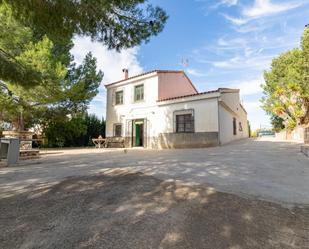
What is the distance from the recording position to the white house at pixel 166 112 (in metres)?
12.9

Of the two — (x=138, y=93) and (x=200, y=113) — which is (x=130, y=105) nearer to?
(x=138, y=93)

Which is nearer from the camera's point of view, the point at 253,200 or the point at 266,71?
the point at 253,200

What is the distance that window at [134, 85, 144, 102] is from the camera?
55.2 feet

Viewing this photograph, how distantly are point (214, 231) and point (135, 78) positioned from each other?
15857mm

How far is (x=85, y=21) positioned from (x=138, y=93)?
12383 mm

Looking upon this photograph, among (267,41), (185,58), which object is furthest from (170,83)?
(267,41)

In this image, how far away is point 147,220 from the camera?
2.42 metres

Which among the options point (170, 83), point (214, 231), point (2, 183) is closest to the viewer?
point (214, 231)

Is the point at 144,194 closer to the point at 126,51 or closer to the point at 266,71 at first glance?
the point at 126,51

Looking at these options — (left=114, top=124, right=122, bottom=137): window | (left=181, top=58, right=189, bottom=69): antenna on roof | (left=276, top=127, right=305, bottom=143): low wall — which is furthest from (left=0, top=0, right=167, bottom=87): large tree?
(left=276, top=127, right=305, bottom=143): low wall

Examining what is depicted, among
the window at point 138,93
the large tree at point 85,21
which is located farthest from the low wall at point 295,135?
the large tree at point 85,21

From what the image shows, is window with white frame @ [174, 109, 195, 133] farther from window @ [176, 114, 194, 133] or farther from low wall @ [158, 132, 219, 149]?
low wall @ [158, 132, 219, 149]

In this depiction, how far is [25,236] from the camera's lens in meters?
2.15

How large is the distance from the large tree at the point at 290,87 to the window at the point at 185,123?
27.4 ft
